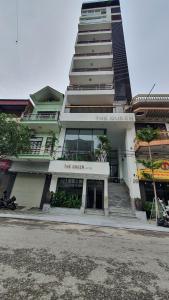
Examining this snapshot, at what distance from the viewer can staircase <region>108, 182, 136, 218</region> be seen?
13.8 meters

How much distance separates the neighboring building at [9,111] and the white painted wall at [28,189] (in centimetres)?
73

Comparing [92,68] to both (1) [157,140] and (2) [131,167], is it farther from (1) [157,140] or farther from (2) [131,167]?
(2) [131,167]

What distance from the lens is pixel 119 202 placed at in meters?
15.1

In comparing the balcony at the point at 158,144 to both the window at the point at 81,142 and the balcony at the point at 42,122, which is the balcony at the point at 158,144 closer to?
the window at the point at 81,142

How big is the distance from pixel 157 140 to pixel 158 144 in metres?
0.54

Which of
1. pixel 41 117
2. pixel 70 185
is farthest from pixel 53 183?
pixel 41 117

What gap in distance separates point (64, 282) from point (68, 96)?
68.7ft

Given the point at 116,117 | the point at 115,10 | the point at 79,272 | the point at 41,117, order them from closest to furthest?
the point at 79,272, the point at 116,117, the point at 41,117, the point at 115,10

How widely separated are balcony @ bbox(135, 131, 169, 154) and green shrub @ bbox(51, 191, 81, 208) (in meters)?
7.89

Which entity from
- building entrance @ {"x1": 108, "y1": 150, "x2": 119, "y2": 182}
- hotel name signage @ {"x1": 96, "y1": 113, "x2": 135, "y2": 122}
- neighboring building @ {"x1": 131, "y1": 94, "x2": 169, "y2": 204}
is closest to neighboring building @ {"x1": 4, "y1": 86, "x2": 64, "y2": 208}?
hotel name signage @ {"x1": 96, "y1": 113, "x2": 135, "y2": 122}

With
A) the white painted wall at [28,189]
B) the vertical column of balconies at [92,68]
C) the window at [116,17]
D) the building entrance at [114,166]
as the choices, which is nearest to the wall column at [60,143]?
the white painted wall at [28,189]

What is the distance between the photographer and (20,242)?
186 inches

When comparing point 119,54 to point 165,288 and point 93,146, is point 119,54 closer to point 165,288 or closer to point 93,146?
point 93,146

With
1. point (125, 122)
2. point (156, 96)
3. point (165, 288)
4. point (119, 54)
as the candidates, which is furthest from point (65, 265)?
point (119, 54)
